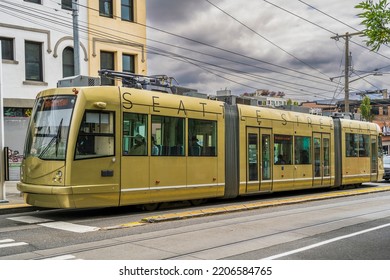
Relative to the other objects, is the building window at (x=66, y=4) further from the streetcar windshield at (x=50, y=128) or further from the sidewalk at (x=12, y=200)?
the streetcar windshield at (x=50, y=128)

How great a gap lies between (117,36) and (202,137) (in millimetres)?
10967

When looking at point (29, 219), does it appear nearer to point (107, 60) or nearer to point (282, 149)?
point (282, 149)

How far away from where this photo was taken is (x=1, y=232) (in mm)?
10250

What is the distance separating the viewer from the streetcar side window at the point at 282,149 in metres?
17.8

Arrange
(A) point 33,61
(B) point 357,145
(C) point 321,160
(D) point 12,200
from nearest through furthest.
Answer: (D) point 12,200
(C) point 321,160
(A) point 33,61
(B) point 357,145

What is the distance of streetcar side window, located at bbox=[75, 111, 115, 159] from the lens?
1177 cm

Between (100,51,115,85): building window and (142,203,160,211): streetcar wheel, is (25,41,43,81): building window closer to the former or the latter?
(100,51,115,85): building window

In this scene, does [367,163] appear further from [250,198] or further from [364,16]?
[364,16]

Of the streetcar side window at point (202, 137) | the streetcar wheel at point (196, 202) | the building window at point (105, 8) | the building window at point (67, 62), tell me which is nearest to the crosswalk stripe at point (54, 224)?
the streetcar side window at point (202, 137)

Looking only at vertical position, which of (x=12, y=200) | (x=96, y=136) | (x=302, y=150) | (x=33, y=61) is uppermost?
(x=33, y=61)

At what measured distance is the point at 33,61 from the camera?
69.9 ft

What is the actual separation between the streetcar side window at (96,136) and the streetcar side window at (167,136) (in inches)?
54.3

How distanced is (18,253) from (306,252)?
4718 mm

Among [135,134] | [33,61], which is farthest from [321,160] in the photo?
[33,61]
